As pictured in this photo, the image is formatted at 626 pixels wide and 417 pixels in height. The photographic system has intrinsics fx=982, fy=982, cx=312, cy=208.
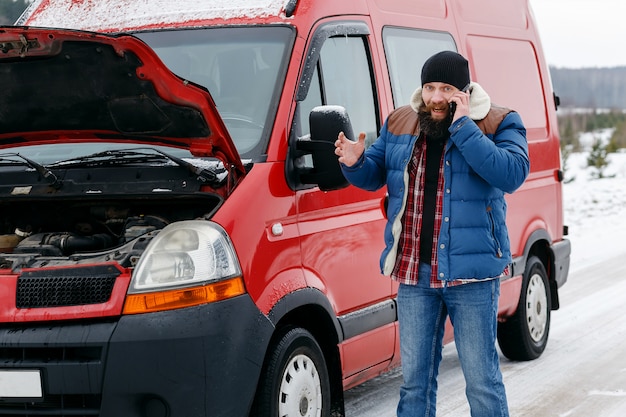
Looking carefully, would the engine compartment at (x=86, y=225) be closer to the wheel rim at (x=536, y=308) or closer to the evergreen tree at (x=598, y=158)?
the wheel rim at (x=536, y=308)

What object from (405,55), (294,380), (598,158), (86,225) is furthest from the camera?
(598,158)

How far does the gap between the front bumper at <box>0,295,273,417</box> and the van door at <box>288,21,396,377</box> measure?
2.72 ft

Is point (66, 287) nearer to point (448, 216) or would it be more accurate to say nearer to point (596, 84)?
point (448, 216)

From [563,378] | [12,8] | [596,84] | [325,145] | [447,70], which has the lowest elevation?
[563,378]

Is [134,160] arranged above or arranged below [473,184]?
above

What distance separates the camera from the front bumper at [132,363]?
11.8 ft

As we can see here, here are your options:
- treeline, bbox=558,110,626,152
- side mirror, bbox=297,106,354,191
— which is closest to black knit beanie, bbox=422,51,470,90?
side mirror, bbox=297,106,354,191

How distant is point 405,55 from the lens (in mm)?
5586

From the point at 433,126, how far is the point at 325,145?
50cm

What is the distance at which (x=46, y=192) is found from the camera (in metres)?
4.43

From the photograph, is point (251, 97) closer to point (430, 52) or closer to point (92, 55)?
point (92, 55)

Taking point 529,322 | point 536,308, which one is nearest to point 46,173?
point 529,322

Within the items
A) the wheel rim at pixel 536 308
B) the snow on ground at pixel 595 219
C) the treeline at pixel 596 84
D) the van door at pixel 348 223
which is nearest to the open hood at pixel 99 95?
the van door at pixel 348 223

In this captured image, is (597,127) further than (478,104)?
Yes
